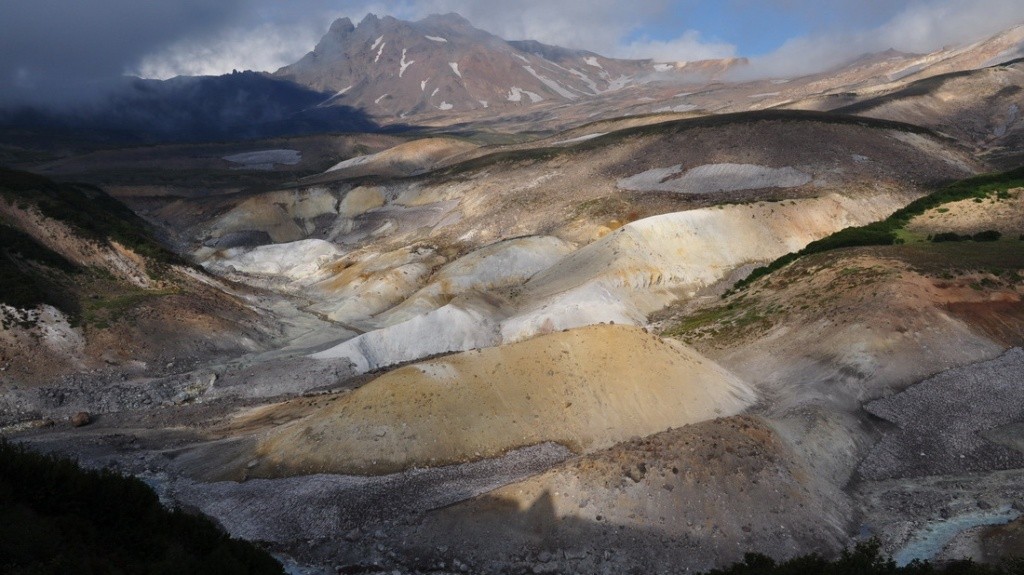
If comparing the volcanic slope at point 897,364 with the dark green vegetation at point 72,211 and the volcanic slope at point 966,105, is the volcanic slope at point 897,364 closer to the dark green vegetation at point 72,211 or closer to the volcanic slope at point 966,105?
the dark green vegetation at point 72,211

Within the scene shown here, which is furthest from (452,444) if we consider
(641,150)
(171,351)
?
(641,150)

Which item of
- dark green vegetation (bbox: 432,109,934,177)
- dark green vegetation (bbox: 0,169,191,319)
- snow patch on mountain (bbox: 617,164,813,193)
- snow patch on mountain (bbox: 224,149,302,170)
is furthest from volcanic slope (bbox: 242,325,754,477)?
snow patch on mountain (bbox: 224,149,302,170)

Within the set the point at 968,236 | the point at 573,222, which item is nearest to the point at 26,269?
the point at 573,222

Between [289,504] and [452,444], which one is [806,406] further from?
[289,504]

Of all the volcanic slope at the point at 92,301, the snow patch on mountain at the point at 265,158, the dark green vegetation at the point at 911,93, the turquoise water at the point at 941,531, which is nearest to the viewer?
the turquoise water at the point at 941,531

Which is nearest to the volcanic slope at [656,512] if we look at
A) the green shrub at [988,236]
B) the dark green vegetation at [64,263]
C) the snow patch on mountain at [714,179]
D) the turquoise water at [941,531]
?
the turquoise water at [941,531]
